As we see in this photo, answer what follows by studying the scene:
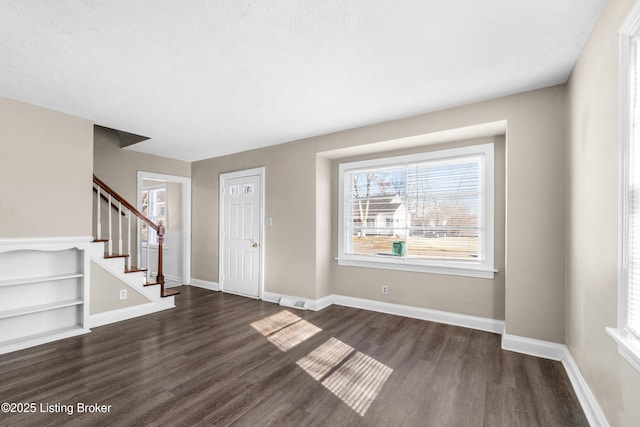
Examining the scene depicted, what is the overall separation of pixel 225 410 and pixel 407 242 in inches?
116

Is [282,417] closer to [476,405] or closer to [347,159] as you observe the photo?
[476,405]

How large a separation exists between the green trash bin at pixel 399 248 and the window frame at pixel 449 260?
89mm

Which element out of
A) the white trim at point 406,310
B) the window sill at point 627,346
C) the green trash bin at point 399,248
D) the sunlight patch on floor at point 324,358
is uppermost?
the green trash bin at point 399,248

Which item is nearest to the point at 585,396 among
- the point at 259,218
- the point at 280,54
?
the point at 280,54

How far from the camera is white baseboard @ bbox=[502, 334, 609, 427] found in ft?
6.17

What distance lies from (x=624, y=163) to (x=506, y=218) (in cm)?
154

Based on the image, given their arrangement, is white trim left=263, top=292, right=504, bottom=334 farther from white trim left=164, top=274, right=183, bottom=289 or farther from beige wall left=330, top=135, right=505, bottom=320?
white trim left=164, top=274, right=183, bottom=289

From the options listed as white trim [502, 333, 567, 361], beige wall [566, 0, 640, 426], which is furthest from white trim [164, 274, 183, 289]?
beige wall [566, 0, 640, 426]

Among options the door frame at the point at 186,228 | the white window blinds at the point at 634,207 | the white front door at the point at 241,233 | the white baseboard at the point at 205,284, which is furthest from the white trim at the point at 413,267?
the door frame at the point at 186,228

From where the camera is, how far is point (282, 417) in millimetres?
1975

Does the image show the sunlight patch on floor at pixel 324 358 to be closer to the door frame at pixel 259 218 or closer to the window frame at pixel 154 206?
the door frame at pixel 259 218

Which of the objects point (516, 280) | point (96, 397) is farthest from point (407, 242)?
point (96, 397)

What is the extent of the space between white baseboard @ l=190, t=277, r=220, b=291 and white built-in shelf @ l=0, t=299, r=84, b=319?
7.58 ft

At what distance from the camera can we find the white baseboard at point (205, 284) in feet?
18.5
